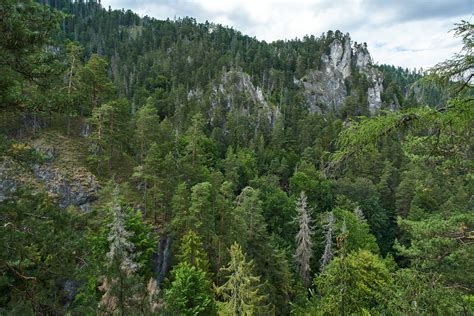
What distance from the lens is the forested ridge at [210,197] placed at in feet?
21.7

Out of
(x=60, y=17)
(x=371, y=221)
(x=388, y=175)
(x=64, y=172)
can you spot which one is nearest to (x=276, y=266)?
(x=64, y=172)

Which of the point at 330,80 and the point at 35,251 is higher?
the point at 330,80

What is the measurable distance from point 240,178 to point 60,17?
3934 cm

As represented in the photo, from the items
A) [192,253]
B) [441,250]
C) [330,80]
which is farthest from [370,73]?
[441,250]

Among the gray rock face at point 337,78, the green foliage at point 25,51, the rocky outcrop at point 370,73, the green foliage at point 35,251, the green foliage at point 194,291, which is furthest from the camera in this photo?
the rocky outcrop at point 370,73

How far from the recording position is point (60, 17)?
709 centimetres

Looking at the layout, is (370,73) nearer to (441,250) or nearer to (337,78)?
(337,78)

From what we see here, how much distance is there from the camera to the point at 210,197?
24250 mm

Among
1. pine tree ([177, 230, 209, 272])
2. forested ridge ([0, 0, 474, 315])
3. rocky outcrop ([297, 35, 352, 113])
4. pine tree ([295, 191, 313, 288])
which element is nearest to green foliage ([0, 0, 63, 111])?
forested ridge ([0, 0, 474, 315])

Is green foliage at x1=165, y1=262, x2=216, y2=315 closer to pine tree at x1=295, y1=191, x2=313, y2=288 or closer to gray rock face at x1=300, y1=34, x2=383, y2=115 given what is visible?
pine tree at x1=295, y1=191, x2=313, y2=288

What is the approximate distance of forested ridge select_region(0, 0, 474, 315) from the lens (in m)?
6.61

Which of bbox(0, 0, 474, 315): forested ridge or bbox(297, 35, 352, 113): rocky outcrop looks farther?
bbox(297, 35, 352, 113): rocky outcrop

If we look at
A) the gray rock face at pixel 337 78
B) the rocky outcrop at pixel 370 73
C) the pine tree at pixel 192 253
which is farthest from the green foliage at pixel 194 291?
the rocky outcrop at pixel 370 73

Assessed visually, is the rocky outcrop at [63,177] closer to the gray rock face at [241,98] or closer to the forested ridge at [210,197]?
the forested ridge at [210,197]
